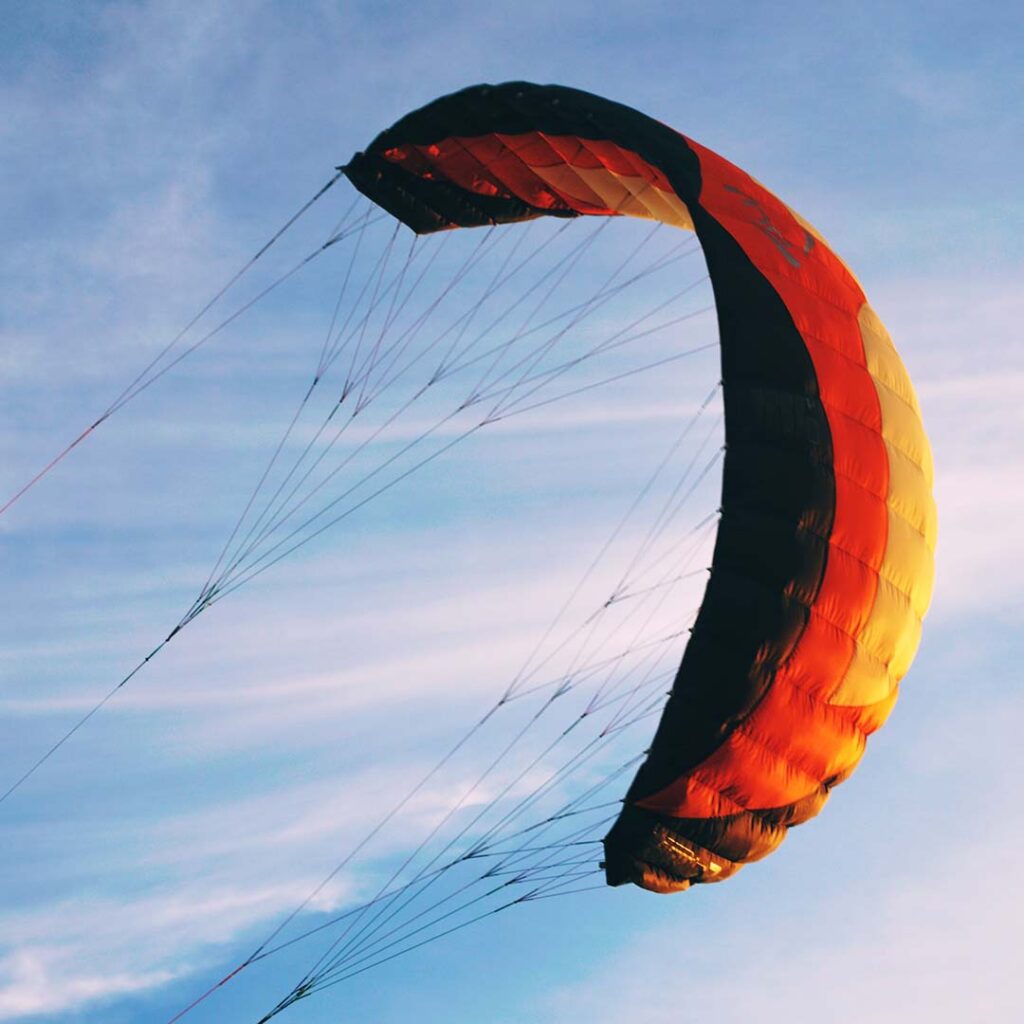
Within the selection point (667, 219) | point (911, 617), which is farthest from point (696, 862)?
point (667, 219)

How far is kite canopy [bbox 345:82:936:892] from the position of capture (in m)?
15.1

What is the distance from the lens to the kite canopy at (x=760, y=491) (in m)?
15.1

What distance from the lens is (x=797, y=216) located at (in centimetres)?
1959

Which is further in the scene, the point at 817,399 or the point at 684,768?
the point at 817,399

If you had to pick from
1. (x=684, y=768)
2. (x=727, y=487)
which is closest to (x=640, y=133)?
(x=727, y=487)

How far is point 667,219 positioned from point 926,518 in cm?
500

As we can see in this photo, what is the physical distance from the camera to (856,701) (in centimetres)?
1673

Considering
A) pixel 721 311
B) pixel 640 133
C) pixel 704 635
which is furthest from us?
pixel 640 133

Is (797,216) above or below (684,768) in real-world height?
above

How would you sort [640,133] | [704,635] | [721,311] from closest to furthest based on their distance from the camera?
[704,635], [721,311], [640,133]

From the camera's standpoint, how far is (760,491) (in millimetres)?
15148

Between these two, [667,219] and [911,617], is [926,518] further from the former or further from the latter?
[667,219]

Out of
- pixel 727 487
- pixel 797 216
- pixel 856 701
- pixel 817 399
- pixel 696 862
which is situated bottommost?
pixel 696 862

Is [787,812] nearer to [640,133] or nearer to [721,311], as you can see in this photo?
[721,311]
